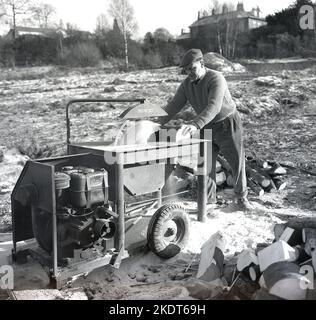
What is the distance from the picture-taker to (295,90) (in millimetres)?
14328

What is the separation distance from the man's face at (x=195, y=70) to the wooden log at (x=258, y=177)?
6.75ft

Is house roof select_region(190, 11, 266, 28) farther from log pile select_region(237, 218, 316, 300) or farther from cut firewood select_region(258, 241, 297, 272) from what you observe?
cut firewood select_region(258, 241, 297, 272)

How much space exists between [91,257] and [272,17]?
3032 centimetres

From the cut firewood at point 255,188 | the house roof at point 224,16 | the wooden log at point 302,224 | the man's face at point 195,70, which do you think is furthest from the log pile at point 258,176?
the house roof at point 224,16

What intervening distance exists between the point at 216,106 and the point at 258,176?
2.07m

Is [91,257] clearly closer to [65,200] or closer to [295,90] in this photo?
[65,200]

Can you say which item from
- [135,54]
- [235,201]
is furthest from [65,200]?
[135,54]

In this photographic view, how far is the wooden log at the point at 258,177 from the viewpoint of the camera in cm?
657

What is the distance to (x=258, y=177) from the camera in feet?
21.8

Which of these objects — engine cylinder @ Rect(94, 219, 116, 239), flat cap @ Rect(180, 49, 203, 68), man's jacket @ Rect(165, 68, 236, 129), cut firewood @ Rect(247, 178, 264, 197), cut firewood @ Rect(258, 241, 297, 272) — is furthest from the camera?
cut firewood @ Rect(247, 178, 264, 197)

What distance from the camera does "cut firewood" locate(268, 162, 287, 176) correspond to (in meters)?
6.87

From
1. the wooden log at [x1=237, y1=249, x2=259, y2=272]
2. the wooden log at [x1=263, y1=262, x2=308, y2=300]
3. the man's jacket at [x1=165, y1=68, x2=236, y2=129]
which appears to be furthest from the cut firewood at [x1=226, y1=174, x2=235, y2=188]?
the wooden log at [x1=263, y1=262, x2=308, y2=300]

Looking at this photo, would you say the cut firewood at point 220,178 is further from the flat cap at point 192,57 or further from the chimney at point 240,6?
the chimney at point 240,6
